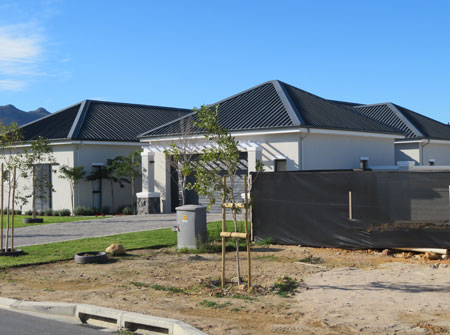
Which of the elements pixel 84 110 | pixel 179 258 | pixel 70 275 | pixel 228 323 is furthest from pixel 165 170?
pixel 228 323

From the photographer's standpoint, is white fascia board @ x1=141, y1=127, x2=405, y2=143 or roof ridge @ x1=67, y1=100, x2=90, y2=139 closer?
white fascia board @ x1=141, y1=127, x2=405, y2=143

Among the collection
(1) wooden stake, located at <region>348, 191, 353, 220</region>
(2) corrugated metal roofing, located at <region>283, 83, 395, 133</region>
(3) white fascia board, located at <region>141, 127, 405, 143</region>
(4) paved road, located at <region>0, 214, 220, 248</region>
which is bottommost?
(4) paved road, located at <region>0, 214, 220, 248</region>

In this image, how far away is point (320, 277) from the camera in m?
11.2

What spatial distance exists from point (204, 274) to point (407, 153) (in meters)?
23.9

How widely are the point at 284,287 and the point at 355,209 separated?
4.98 metres

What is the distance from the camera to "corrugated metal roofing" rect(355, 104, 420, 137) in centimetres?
3325

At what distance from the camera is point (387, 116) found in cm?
3609

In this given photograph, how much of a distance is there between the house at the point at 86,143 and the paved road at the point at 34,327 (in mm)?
20945

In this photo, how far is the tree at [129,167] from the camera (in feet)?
94.8

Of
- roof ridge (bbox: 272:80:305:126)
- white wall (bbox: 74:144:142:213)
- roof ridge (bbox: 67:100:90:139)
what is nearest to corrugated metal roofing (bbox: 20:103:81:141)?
roof ridge (bbox: 67:100:90:139)

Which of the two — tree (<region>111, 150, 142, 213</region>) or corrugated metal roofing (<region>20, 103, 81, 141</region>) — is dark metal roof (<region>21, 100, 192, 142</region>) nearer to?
corrugated metal roofing (<region>20, 103, 81, 141</region>)

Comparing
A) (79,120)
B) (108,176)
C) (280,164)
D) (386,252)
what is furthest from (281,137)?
(79,120)

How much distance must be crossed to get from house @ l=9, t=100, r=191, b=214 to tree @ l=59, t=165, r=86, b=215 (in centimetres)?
31

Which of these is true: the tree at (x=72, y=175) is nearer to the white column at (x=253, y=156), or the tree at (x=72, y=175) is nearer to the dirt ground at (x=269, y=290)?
the white column at (x=253, y=156)
